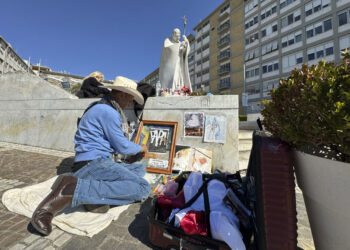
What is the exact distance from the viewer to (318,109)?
1.05 metres

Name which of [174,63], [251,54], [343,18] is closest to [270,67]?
[251,54]

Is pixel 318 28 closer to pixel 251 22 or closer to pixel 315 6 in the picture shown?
pixel 315 6

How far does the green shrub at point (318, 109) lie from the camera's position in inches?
37.0

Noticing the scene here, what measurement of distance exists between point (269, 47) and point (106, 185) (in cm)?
3754

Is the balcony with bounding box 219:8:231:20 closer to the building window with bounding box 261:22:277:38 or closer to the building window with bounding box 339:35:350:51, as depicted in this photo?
the building window with bounding box 261:22:277:38

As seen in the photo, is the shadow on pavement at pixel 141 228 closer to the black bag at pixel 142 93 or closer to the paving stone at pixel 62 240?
the paving stone at pixel 62 240

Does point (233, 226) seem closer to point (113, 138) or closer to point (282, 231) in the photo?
point (282, 231)

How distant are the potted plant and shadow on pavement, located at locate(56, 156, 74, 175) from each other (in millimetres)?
4260

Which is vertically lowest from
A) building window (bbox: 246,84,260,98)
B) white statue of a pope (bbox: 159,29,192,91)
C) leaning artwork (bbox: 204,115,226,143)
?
leaning artwork (bbox: 204,115,226,143)

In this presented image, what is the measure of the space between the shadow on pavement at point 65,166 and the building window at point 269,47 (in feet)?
119

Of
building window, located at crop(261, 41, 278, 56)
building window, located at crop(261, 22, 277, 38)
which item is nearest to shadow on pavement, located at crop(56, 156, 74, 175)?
building window, located at crop(261, 41, 278, 56)

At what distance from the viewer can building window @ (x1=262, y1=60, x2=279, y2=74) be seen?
29.6 metres

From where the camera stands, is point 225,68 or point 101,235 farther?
point 225,68

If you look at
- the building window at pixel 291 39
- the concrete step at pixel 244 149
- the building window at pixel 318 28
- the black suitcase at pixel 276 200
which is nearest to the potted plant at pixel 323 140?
the black suitcase at pixel 276 200
